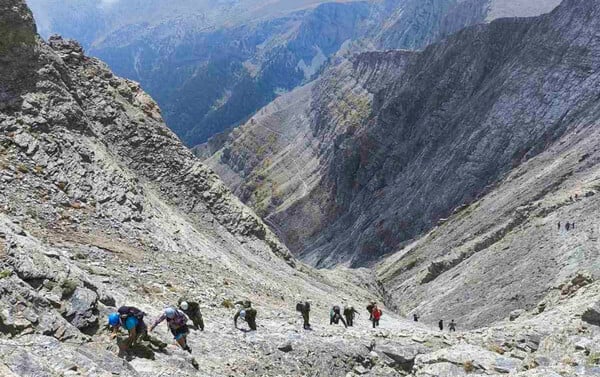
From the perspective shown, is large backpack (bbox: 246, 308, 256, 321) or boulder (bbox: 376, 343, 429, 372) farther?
large backpack (bbox: 246, 308, 256, 321)

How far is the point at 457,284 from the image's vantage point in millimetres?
56750

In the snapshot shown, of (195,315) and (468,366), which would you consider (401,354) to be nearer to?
(468,366)

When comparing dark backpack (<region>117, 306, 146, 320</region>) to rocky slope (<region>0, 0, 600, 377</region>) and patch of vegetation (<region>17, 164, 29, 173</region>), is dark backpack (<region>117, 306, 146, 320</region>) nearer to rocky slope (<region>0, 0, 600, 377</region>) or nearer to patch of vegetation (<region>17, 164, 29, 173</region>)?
rocky slope (<region>0, 0, 600, 377</region>)

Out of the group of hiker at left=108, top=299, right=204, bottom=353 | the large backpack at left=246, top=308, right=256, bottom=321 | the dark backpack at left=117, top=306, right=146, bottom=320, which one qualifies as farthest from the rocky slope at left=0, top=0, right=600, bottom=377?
the dark backpack at left=117, top=306, right=146, bottom=320

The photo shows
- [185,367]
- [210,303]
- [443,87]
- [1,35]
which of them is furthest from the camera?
[443,87]

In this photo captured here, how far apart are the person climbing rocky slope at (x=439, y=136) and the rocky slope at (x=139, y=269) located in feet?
194

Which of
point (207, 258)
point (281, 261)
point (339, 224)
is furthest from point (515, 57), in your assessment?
point (207, 258)

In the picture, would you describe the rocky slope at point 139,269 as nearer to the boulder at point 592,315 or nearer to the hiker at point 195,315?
the boulder at point 592,315

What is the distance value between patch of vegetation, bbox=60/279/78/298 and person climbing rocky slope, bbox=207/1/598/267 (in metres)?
81.2

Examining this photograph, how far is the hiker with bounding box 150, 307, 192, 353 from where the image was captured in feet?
55.1

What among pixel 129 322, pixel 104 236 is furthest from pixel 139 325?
pixel 104 236

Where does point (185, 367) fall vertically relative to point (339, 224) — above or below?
below

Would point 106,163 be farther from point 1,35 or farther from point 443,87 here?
point 443,87

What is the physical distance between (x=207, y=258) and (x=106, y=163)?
29.1 ft
